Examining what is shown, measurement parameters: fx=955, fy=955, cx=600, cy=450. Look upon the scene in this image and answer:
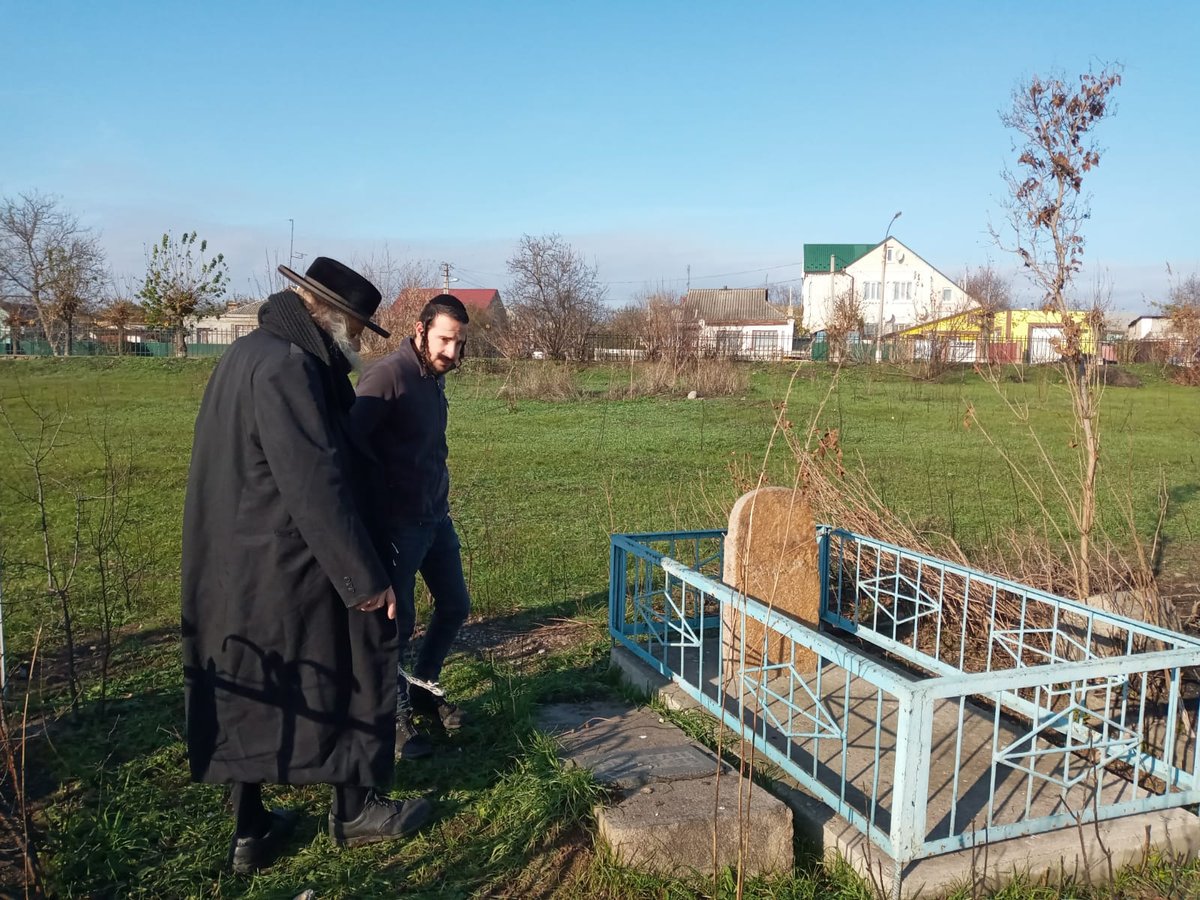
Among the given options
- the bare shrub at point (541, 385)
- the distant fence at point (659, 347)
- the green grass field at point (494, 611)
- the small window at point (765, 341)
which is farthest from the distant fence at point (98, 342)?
the green grass field at point (494, 611)

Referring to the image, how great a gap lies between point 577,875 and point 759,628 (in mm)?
1830

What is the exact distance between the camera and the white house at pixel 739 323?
2792 cm

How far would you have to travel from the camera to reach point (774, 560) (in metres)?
4.38

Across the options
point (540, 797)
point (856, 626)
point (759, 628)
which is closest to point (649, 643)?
point (759, 628)

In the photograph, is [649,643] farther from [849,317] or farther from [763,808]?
[849,317]

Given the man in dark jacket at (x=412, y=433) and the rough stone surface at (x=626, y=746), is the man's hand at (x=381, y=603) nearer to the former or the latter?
the man in dark jacket at (x=412, y=433)

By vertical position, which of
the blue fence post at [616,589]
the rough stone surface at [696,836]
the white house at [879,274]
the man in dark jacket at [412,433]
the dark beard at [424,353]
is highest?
the white house at [879,274]

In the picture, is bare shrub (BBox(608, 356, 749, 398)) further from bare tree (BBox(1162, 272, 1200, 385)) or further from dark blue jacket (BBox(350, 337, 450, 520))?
dark blue jacket (BBox(350, 337, 450, 520))

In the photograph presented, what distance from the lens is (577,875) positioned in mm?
2848

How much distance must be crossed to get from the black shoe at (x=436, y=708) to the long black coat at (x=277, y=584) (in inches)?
39.9

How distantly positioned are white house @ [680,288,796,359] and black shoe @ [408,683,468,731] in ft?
76.8

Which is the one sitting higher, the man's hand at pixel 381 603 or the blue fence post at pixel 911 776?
the man's hand at pixel 381 603

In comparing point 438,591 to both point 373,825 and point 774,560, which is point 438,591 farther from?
point 774,560

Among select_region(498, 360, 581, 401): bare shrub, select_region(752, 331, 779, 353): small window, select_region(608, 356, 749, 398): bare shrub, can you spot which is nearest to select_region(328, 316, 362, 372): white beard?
select_region(498, 360, 581, 401): bare shrub
